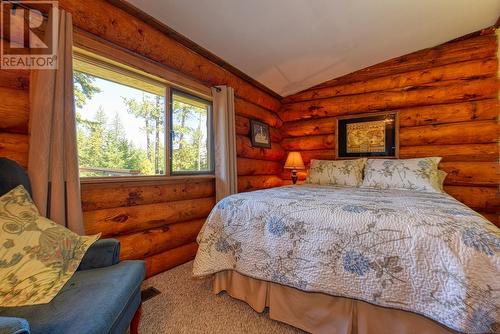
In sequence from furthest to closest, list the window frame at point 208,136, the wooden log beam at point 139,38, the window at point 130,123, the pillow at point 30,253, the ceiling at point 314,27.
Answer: the window frame at point 208,136 → the ceiling at point 314,27 → the window at point 130,123 → the wooden log beam at point 139,38 → the pillow at point 30,253

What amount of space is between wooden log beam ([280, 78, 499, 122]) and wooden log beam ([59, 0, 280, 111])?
147 cm

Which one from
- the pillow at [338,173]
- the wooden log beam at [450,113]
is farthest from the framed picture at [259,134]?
the wooden log beam at [450,113]

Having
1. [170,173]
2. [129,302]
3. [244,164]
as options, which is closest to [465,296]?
[129,302]

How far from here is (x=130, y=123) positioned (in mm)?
2070

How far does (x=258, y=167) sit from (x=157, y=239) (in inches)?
72.0

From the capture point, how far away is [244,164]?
3160 millimetres

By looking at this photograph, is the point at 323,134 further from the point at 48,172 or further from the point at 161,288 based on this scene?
the point at 48,172

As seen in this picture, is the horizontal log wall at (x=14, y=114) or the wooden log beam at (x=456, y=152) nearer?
the horizontal log wall at (x=14, y=114)

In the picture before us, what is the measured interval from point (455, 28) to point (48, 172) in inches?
160

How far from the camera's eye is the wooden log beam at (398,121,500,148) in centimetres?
259

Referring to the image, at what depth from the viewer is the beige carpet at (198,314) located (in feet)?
4.56

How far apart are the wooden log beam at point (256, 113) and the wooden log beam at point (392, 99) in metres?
0.24

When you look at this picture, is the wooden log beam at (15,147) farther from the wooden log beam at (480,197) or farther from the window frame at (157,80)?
the wooden log beam at (480,197)

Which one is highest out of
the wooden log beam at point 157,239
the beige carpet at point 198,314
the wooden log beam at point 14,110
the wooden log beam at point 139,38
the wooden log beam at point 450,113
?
the wooden log beam at point 139,38
